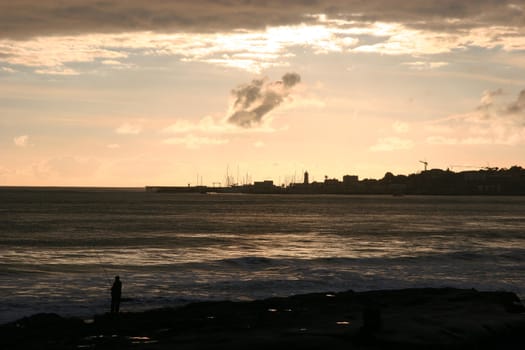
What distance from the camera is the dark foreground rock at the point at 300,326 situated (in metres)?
21.7

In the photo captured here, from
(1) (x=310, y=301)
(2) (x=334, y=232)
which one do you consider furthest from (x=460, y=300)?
(2) (x=334, y=232)

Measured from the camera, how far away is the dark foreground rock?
71.1 ft

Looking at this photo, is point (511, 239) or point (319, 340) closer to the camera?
point (319, 340)

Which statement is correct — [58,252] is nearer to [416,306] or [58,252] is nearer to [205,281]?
[205,281]

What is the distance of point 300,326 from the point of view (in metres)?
24.6

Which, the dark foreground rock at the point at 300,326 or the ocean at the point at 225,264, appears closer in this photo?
the dark foreground rock at the point at 300,326

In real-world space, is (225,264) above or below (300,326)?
below

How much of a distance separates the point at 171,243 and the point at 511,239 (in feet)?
127

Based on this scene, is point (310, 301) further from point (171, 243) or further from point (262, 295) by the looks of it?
point (171, 243)

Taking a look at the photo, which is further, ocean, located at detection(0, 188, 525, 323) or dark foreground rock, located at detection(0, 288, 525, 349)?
ocean, located at detection(0, 188, 525, 323)

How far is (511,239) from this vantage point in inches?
3238

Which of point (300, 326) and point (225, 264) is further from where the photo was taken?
point (225, 264)

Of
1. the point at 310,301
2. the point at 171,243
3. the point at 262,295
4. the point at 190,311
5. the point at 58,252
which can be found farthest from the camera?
the point at 171,243

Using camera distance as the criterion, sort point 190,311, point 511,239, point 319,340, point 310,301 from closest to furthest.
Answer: point 319,340 < point 190,311 < point 310,301 < point 511,239
